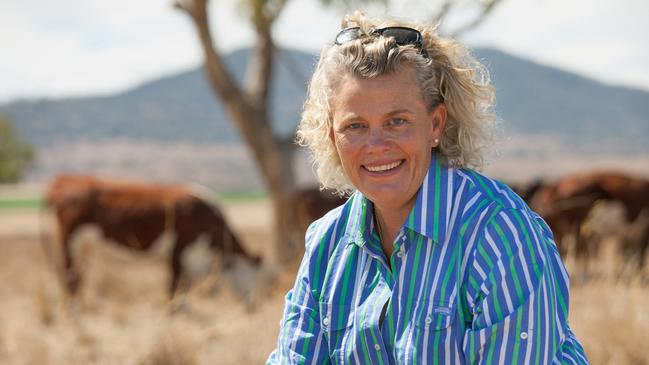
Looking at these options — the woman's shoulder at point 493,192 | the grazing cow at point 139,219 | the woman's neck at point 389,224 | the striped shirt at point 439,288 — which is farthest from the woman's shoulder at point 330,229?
the grazing cow at point 139,219

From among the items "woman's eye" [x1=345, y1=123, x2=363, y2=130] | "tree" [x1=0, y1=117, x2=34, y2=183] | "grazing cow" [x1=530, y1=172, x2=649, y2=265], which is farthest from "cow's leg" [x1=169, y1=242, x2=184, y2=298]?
"tree" [x1=0, y1=117, x2=34, y2=183]

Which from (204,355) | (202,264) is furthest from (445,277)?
(202,264)

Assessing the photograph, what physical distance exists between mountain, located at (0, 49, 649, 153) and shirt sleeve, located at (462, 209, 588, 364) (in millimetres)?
83771

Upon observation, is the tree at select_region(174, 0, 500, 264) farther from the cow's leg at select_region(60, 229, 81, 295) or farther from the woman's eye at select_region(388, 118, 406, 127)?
the woman's eye at select_region(388, 118, 406, 127)

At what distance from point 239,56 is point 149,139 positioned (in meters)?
43.2

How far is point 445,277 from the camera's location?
7.36 feet

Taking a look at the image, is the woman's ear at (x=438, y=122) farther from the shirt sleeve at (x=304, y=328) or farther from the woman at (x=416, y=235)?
the shirt sleeve at (x=304, y=328)

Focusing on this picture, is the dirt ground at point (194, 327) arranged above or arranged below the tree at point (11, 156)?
below

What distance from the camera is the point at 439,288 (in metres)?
2.24

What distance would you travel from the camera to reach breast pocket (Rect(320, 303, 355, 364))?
245 centimetres

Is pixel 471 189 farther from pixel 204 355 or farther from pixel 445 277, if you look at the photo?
pixel 204 355

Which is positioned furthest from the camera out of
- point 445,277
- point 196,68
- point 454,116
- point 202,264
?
point 196,68

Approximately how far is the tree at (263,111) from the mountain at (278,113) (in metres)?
74.8

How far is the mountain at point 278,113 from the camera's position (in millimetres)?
93125
